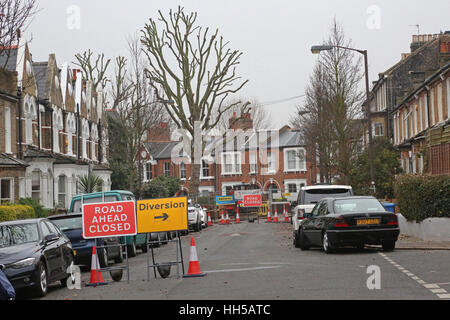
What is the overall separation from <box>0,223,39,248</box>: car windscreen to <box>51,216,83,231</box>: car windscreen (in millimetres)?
4856

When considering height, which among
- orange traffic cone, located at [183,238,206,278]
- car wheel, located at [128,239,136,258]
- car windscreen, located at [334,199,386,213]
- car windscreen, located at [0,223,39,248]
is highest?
car windscreen, located at [334,199,386,213]

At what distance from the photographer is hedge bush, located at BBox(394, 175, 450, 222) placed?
69.9 feet

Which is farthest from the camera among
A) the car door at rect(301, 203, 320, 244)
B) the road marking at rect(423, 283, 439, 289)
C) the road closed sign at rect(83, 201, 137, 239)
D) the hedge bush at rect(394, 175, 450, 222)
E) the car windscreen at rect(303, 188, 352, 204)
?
the car windscreen at rect(303, 188, 352, 204)

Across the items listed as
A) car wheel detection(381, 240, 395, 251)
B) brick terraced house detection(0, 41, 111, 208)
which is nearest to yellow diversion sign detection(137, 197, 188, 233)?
car wheel detection(381, 240, 395, 251)

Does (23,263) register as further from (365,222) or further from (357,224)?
(365,222)

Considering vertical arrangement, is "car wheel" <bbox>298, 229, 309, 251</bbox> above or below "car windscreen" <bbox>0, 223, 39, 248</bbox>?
below

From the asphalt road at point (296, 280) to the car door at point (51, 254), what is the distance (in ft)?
1.39

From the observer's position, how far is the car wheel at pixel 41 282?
510 inches

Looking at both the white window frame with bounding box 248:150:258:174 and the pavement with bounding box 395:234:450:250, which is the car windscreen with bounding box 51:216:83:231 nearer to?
the pavement with bounding box 395:234:450:250

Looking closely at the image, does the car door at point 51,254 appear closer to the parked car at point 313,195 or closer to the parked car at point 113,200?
the parked car at point 113,200

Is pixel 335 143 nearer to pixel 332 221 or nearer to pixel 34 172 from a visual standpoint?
pixel 34 172

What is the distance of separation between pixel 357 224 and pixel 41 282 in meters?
8.29
